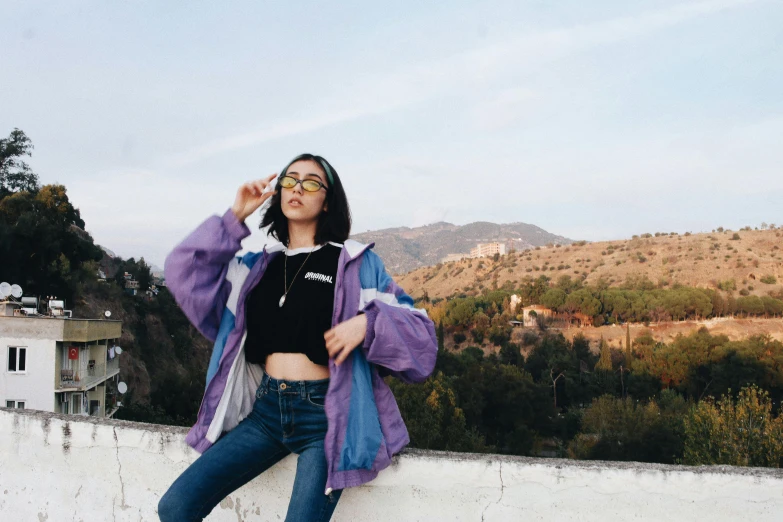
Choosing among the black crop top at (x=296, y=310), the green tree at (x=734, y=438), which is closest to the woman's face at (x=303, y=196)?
the black crop top at (x=296, y=310)

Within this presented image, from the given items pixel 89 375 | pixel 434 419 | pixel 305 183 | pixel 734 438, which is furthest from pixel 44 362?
pixel 734 438

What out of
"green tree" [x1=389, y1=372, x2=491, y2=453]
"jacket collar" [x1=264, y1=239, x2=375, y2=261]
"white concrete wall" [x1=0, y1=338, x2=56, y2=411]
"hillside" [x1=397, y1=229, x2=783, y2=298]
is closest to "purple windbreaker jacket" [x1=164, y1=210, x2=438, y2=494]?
"jacket collar" [x1=264, y1=239, x2=375, y2=261]

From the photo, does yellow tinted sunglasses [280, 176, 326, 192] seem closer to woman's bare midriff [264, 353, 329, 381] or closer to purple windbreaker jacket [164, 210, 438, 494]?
purple windbreaker jacket [164, 210, 438, 494]

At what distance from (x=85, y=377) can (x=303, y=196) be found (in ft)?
68.5

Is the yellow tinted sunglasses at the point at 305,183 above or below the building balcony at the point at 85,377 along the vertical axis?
above

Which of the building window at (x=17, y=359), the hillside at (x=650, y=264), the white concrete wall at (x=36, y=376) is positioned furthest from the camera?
the hillside at (x=650, y=264)

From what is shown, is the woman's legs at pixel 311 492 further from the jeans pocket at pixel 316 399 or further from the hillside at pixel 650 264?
the hillside at pixel 650 264

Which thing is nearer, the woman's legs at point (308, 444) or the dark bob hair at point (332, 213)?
the woman's legs at point (308, 444)

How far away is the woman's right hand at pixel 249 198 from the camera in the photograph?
2299 millimetres

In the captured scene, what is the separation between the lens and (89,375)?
21.3 meters

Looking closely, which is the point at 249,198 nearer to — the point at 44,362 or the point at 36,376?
the point at 44,362

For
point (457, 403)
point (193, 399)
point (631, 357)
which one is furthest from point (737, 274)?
point (193, 399)

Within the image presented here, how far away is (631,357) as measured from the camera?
41844 mm

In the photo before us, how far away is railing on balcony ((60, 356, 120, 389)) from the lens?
62.5 feet
